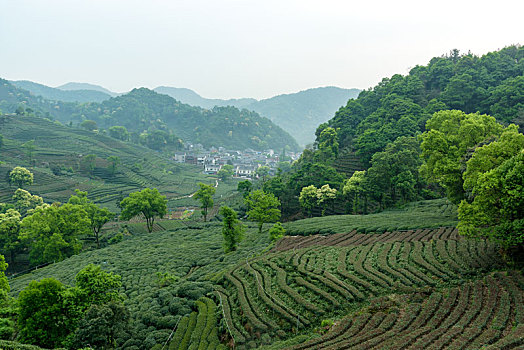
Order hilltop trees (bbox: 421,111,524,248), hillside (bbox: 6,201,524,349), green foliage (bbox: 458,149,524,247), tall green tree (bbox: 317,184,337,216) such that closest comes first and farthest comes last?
hillside (bbox: 6,201,524,349)
green foliage (bbox: 458,149,524,247)
hilltop trees (bbox: 421,111,524,248)
tall green tree (bbox: 317,184,337,216)

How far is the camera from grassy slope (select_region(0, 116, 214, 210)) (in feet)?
257

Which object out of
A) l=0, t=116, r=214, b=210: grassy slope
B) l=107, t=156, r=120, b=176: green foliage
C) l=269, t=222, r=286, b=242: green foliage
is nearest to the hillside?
l=269, t=222, r=286, b=242: green foliage

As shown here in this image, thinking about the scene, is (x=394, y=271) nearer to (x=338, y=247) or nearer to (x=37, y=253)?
(x=338, y=247)

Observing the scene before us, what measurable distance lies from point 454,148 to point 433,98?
1762 inches

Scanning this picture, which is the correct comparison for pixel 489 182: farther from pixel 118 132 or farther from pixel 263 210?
pixel 118 132

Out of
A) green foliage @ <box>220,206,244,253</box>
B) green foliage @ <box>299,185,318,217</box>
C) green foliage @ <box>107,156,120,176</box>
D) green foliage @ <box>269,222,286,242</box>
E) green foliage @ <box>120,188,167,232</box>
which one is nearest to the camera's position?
green foliage @ <box>220,206,244,253</box>

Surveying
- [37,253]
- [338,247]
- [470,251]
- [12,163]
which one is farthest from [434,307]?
[12,163]

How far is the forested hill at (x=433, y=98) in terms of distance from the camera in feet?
178

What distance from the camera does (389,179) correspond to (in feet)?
142

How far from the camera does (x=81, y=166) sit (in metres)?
96.9

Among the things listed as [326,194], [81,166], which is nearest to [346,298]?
[326,194]

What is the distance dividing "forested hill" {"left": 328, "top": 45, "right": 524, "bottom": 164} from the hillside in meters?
31.3

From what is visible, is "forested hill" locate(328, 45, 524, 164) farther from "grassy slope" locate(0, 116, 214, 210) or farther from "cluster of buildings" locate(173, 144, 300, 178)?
"cluster of buildings" locate(173, 144, 300, 178)

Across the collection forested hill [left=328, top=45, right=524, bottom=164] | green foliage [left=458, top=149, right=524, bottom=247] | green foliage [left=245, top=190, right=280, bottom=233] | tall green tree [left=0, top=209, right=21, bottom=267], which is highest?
forested hill [left=328, top=45, right=524, bottom=164]
